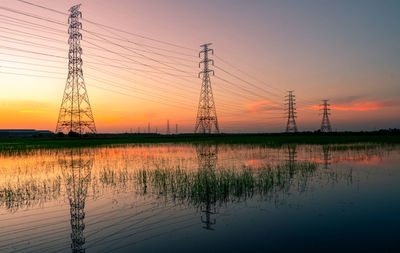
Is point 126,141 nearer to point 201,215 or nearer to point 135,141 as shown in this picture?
point 135,141

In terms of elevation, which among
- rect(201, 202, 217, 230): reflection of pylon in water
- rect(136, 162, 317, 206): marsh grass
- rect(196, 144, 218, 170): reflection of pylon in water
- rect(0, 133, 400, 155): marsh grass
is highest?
rect(0, 133, 400, 155): marsh grass

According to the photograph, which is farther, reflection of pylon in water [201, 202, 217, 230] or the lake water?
reflection of pylon in water [201, 202, 217, 230]

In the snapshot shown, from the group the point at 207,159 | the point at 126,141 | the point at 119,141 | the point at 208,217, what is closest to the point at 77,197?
the point at 208,217

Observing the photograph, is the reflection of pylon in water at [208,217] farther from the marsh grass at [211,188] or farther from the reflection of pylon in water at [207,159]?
the reflection of pylon in water at [207,159]

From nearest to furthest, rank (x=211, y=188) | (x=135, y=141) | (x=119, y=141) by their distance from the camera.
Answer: (x=211, y=188) → (x=119, y=141) → (x=135, y=141)

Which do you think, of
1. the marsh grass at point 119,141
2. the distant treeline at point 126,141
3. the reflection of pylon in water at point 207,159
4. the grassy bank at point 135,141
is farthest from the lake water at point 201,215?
the grassy bank at point 135,141

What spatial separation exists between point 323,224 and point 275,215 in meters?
1.61

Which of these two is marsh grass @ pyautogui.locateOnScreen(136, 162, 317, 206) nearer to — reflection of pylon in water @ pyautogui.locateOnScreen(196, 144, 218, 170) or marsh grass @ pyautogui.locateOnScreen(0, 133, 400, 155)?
reflection of pylon in water @ pyautogui.locateOnScreen(196, 144, 218, 170)

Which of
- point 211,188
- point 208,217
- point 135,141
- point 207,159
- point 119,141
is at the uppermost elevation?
point 119,141

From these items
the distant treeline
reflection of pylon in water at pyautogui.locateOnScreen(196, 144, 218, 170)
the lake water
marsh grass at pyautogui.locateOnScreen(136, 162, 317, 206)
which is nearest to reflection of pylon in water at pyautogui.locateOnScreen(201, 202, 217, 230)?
the lake water

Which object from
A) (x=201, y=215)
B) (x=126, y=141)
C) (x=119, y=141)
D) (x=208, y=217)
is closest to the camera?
(x=208, y=217)

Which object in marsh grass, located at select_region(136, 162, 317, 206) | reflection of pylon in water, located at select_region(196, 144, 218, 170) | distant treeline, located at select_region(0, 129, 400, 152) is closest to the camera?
marsh grass, located at select_region(136, 162, 317, 206)

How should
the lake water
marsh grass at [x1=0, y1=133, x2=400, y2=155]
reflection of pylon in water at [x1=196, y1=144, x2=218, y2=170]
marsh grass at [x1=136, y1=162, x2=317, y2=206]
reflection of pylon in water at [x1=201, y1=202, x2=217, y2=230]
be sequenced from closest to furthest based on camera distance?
the lake water → reflection of pylon in water at [x1=201, y1=202, x2=217, y2=230] → marsh grass at [x1=136, y1=162, x2=317, y2=206] → reflection of pylon in water at [x1=196, y1=144, x2=218, y2=170] → marsh grass at [x1=0, y1=133, x2=400, y2=155]

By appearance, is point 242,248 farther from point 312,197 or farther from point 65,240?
point 312,197
